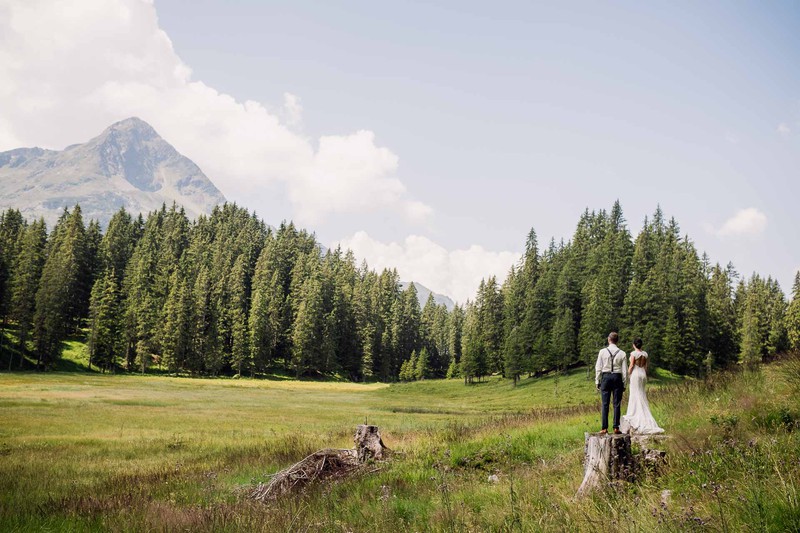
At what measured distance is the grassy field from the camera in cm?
560

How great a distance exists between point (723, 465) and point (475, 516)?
356cm

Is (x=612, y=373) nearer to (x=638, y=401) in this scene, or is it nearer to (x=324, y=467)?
(x=638, y=401)

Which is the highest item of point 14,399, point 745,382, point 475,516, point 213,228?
point 213,228

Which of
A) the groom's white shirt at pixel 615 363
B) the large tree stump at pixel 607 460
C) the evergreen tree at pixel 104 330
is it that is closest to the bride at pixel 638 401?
the groom's white shirt at pixel 615 363

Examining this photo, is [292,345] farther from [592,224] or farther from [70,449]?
[70,449]

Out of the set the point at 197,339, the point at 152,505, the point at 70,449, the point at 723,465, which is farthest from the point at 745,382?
the point at 197,339

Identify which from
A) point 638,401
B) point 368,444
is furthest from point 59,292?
point 638,401

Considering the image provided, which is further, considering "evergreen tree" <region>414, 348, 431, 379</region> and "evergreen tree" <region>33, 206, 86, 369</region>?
"evergreen tree" <region>414, 348, 431, 379</region>

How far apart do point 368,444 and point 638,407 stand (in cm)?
734

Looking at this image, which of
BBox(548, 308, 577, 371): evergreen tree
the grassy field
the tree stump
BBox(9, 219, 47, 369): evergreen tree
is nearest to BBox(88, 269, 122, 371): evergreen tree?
BBox(9, 219, 47, 369): evergreen tree

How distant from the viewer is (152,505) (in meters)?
8.40

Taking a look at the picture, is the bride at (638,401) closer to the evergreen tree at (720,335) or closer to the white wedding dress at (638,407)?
the white wedding dress at (638,407)

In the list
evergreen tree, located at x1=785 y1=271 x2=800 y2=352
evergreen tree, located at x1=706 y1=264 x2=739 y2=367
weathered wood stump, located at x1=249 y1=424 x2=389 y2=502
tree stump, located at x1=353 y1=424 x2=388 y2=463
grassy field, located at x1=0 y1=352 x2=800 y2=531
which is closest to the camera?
grassy field, located at x1=0 y1=352 x2=800 y2=531

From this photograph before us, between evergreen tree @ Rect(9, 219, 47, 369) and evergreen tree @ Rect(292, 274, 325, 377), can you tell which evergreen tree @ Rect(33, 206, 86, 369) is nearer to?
evergreen tree @ Rect(9, 219, 47, 369)
